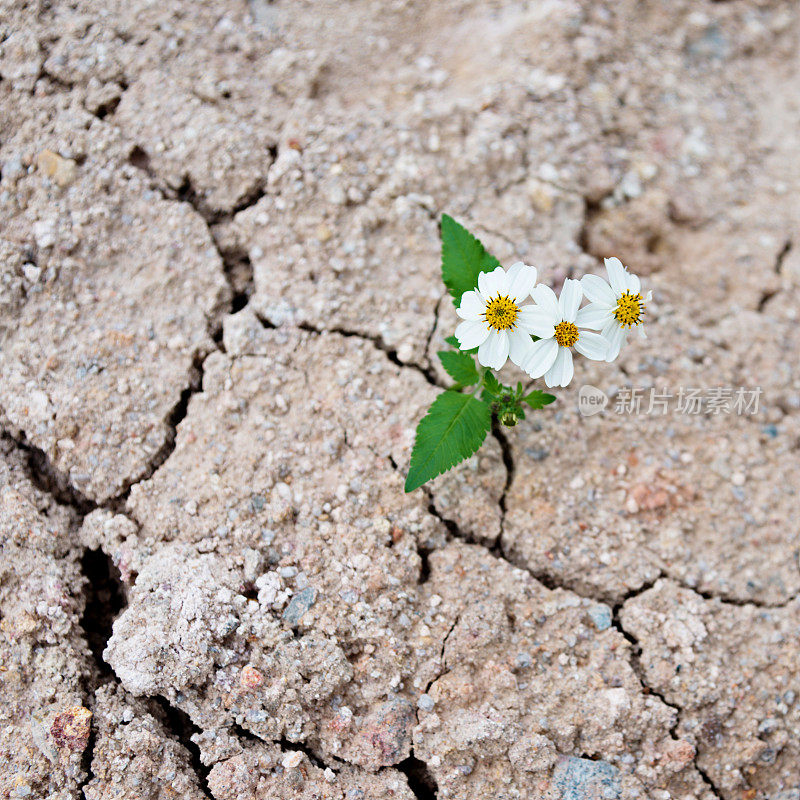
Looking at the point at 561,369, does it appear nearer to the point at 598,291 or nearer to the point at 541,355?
the point at 541,355

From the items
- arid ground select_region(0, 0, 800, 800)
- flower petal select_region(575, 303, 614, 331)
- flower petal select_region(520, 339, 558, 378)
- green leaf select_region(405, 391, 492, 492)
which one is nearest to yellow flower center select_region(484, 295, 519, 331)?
flower petal select_region(520, 339, 558, 378)

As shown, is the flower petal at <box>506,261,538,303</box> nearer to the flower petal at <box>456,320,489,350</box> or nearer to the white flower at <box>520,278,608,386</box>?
the white flower at <box>520,278,608,386</box>

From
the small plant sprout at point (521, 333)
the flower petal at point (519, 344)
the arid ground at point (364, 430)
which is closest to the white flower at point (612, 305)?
the small plant sprout at point (521, 333)

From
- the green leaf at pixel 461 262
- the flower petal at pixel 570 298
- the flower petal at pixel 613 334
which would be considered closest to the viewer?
the flower petal at pixel 570 298

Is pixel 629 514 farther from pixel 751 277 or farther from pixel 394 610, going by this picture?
pixel 751 277

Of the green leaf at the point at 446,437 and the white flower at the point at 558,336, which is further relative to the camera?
the green leaf at the point at 446,437

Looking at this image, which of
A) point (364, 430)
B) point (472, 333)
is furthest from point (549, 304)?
point (364, 430)

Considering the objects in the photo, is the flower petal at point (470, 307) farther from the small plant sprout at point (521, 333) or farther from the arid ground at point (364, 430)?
the arid ground at point (364, 430)

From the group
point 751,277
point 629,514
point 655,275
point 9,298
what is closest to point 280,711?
point 629,514
